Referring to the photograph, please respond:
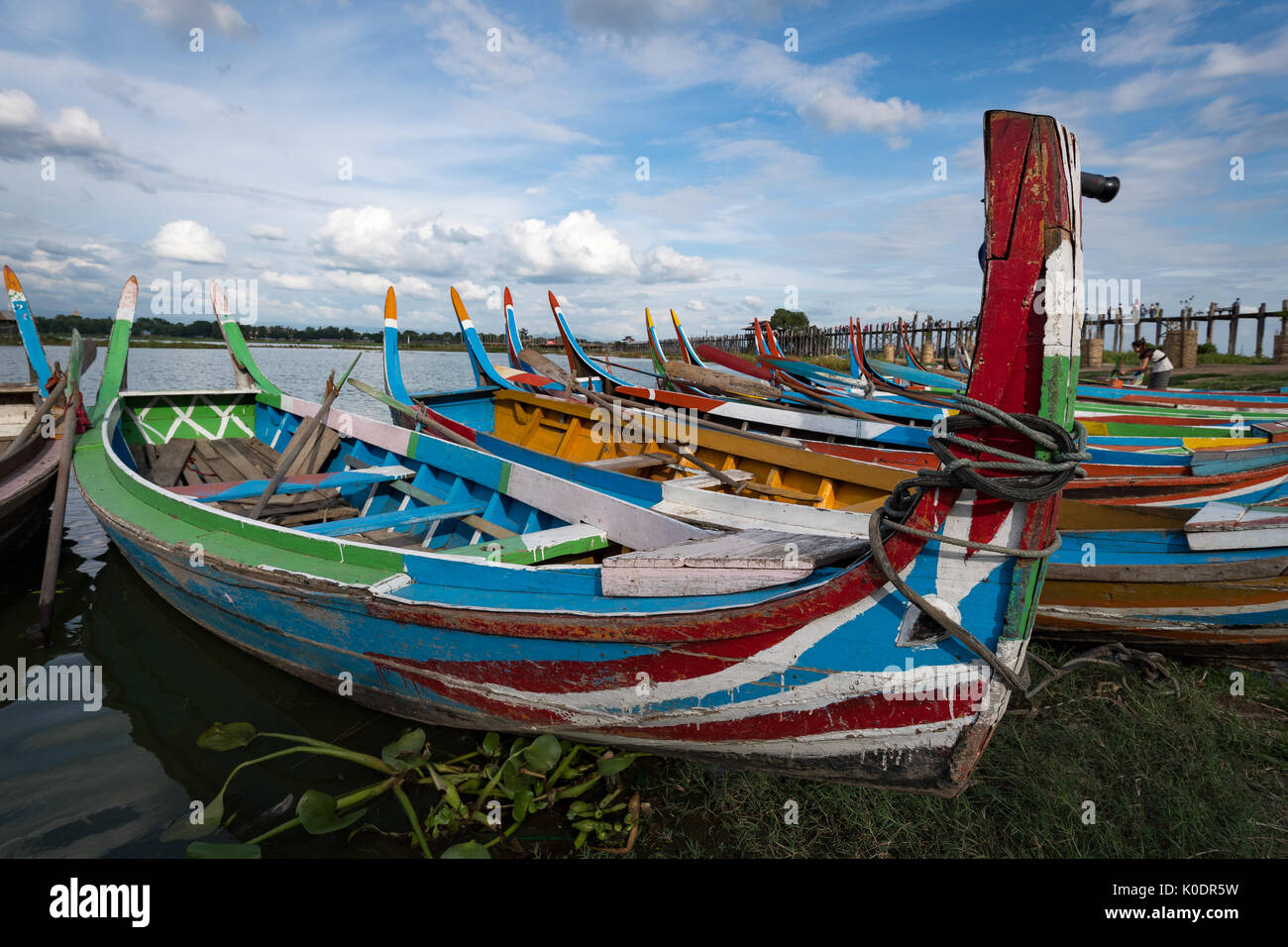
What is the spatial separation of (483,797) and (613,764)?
0.59 metres

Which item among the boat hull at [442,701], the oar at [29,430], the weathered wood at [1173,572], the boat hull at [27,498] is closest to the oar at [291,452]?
the boat hull at [442,701]

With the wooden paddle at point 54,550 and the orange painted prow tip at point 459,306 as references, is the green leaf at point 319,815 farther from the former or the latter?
the orange painted prow tip at point 459,306

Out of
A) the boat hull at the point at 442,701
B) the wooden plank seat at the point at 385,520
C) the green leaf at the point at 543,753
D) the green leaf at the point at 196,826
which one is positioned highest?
the wooden plank seat at the point at 385,520

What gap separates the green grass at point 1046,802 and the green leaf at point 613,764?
24 centimetres

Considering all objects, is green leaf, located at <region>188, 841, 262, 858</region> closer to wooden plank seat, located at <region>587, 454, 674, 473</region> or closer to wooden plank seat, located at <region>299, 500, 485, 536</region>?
wooden plank seat, located at <region>299, 500, 485, 536</region>

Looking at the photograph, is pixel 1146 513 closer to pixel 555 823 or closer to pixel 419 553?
pixel 555 823

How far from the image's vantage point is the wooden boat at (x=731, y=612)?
1976 millimetres

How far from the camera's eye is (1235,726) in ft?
10.7

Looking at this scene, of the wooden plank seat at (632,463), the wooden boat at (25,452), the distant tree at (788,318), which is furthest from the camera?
the distant tree at (788,318)

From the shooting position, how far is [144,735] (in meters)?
3.83

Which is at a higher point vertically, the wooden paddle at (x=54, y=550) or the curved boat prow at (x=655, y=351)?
the curved boat prow at (x=655, y=351)

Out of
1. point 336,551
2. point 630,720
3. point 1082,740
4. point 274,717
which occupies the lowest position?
point 274,717
